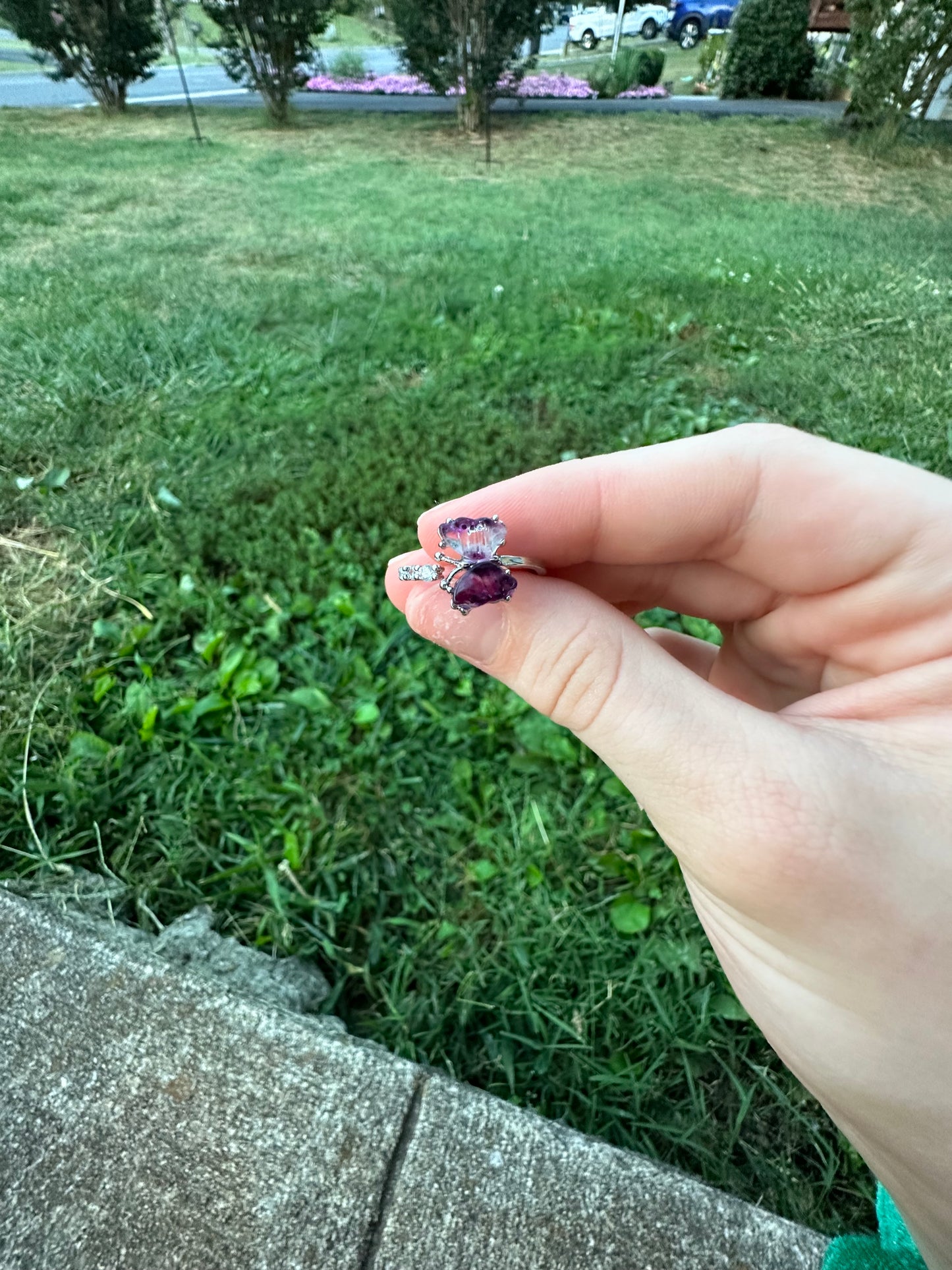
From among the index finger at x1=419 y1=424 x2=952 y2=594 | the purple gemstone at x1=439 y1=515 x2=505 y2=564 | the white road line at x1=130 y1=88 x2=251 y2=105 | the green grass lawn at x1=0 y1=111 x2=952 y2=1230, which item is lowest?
the green grass lawn at x1=0 y1=111 x2=952 y2=1230

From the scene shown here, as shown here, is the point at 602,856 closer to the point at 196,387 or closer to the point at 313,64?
the point at 196,387

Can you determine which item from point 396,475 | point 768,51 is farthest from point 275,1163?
point 768,51

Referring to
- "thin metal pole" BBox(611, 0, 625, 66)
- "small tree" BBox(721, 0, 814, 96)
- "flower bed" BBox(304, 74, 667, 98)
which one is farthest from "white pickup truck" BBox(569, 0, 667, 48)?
"small tree" BBox(721, 0, 814, 96)

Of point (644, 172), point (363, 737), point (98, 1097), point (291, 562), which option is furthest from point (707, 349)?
point (98, 1097)

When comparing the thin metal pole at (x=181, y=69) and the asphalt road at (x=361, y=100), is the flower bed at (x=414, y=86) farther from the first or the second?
the thin metal pole at (x=181, y=69)

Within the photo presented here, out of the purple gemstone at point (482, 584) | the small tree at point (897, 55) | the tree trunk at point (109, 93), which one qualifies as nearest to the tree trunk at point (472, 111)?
the tree trunk at point (109, 93)

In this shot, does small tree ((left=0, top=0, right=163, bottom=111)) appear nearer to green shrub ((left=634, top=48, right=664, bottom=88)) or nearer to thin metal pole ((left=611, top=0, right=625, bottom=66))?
thin metal pole ((left=611, top=0, right=625, bottom=66))
